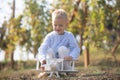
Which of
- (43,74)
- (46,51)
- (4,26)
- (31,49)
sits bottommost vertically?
(43,74)

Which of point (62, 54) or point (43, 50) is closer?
point (62, 54)

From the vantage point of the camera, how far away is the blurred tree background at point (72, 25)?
34.1ft

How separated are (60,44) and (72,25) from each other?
22.0 feet

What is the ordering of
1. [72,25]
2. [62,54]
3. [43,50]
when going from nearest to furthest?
[62,54] → [43,50] → [72,25]

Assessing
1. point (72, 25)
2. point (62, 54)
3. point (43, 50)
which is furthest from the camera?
point (72, 25)

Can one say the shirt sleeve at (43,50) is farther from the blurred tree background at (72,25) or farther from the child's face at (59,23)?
the blurred tree background at (72,25)

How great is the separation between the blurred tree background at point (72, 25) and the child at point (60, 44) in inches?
219

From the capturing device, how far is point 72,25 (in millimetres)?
11344

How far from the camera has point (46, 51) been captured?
4594 mm

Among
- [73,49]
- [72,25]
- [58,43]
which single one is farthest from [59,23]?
[72,25]

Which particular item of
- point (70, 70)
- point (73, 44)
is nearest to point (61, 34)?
point (73, 44)

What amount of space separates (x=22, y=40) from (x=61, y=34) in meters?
8.21

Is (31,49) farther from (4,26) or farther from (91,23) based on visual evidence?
(91,23)

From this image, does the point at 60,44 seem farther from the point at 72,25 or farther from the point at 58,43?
the point at 72,25
